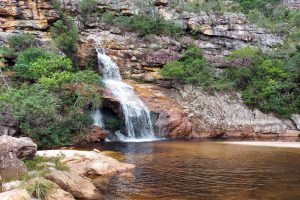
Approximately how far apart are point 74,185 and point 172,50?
36.7m

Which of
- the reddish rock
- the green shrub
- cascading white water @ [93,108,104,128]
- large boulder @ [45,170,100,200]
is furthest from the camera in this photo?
the reddish rock

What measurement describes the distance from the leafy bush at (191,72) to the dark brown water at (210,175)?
16773 mm

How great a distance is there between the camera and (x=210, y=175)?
17.2 meters

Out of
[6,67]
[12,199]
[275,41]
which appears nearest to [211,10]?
[275,41]

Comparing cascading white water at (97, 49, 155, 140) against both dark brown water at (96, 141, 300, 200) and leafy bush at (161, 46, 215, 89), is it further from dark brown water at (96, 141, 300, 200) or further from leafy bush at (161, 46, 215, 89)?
dark brown water at (96, 141, 300, 200)

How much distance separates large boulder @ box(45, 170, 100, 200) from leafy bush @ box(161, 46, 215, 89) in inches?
1144

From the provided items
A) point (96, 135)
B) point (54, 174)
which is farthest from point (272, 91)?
point (54, 174)

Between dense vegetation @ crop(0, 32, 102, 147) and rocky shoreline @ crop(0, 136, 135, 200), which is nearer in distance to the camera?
rocky shoreline @ crop(0, 136, 135, 200)

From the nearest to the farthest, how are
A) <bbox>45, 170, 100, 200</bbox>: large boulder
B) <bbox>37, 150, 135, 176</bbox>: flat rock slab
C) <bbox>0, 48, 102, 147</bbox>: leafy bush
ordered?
<bbox>45, 170, 100, 200</bbox>: large boulder → <bbox>37, 150, 135, 176</bbox>: flat rock slab → <bbox>0, 48, 102, 147</bbox>: leafy bush

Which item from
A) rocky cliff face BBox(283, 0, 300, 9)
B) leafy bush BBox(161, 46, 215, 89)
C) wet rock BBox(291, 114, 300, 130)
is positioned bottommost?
wet rock BBox(291, 114, 300, 130)

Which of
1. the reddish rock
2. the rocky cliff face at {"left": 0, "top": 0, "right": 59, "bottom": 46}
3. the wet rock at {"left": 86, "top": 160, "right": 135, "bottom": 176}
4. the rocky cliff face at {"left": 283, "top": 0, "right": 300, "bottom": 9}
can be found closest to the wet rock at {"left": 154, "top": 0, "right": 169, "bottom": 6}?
the rocky cliff face at {"left": 0, "top": 0, "right": 59, "bottom": 46}

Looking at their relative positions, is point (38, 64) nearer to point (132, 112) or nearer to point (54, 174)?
point (132, 112)

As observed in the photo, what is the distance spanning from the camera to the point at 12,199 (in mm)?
10430

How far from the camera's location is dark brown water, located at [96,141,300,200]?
45.5 ft
